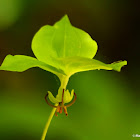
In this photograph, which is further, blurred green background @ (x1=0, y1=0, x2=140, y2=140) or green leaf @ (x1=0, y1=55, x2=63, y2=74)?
blurred green background @ (x1=0, y1=0, x2=140, y2=140)

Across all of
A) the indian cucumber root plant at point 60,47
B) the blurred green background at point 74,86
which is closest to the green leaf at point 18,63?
the indian cucumber root plant at point 60,47

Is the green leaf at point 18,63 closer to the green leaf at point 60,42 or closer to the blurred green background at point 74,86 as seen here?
the green leaf at point 60,42

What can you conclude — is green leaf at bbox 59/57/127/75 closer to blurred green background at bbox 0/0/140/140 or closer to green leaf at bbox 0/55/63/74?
green leaf at bbox 0/55/63/74

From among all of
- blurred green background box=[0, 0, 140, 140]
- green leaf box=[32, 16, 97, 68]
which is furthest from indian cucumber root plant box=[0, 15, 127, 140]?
blurred green background box=[0, 0, 140, 140]

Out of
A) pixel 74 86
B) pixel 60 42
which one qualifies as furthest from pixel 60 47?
pixel 74 86

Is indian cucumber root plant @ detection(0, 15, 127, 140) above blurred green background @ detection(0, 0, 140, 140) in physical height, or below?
below

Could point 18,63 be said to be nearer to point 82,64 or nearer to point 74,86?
point 82,64

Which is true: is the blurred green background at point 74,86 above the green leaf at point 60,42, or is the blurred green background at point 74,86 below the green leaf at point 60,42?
above
